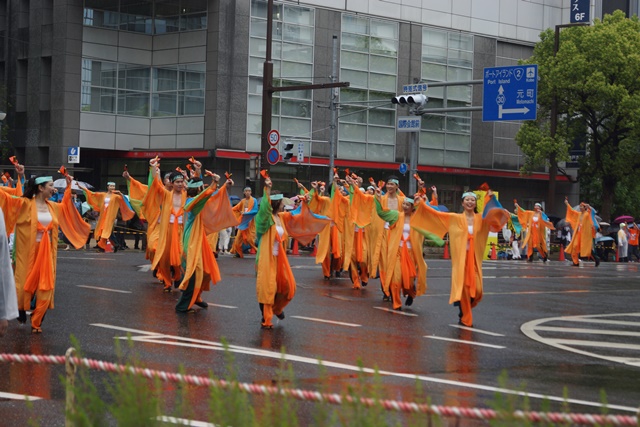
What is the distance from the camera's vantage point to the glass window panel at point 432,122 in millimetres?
49531

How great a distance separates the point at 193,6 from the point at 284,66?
4439 mm

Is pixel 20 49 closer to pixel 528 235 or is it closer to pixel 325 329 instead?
pixel 528 235

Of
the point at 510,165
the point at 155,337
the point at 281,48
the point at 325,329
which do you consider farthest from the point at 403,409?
the point at 510,165

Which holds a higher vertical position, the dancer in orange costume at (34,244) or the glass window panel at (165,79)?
the glass window panel at (165,79)

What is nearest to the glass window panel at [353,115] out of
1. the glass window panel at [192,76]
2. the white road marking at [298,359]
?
the glass window panel at [192,76]

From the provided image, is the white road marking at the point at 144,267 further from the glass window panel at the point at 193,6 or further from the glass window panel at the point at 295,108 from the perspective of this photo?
the glass window panel at the point at 193,6

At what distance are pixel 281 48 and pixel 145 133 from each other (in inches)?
271

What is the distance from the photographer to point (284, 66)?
44438mm

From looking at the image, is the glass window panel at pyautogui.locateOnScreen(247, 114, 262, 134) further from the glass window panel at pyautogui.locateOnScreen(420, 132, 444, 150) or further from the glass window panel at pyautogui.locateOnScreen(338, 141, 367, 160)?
the glass window panel at pyautogui.locateOnScreen(420, 132, 444, 150)

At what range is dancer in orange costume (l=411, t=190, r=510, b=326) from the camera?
46.9 ft

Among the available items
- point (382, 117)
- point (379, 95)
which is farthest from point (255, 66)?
point (382, 117)

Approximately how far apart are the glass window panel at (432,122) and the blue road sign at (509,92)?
60.8 ft

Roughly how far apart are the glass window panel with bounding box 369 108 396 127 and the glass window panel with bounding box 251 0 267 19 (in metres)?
6.85

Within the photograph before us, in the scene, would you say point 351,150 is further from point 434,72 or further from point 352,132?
point 434,72
